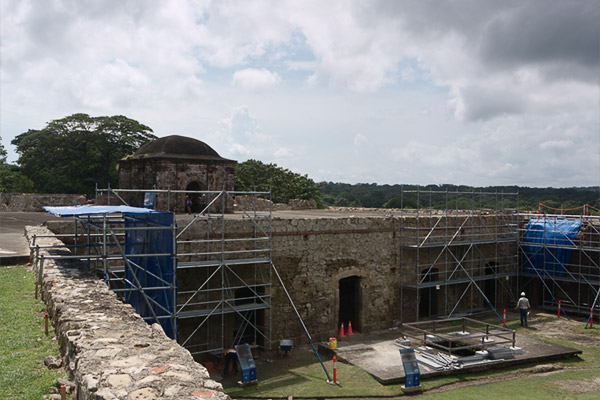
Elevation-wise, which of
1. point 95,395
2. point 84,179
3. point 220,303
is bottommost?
point 220,303

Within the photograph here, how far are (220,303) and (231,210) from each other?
23.9 ft

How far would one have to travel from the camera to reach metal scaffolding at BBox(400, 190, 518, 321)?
16109mm

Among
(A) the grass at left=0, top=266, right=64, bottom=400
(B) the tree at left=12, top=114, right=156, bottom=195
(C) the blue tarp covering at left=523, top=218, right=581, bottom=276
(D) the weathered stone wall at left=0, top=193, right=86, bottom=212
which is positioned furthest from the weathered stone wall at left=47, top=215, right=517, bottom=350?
(B) the tree at left=12, top=114, right=156, bottom=195

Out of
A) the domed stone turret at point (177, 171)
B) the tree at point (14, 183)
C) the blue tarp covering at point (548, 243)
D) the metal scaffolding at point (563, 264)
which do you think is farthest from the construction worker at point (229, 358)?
the tree at point (14, 183)

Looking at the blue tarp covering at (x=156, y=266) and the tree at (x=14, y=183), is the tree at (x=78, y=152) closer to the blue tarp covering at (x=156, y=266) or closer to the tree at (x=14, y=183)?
the tree at (x=14, y=183)

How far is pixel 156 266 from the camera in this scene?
32.8 ft

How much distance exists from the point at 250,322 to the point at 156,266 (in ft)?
12.2

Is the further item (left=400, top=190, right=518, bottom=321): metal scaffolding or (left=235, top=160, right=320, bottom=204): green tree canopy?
(left=235, top=160, right=320, bottom=204): green tree canopy

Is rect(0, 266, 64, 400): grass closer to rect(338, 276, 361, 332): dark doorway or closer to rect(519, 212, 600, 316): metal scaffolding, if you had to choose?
rect(338, 276, 361, 332): dark doorway

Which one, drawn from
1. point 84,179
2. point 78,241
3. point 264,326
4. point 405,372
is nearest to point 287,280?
point 264,326

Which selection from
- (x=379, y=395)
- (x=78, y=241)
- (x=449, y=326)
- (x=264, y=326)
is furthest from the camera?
(x=449, y=326)

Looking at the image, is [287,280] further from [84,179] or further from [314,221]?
[84,179]

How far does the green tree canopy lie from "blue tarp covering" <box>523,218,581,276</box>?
2069 centimetres

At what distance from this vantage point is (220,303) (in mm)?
12047
